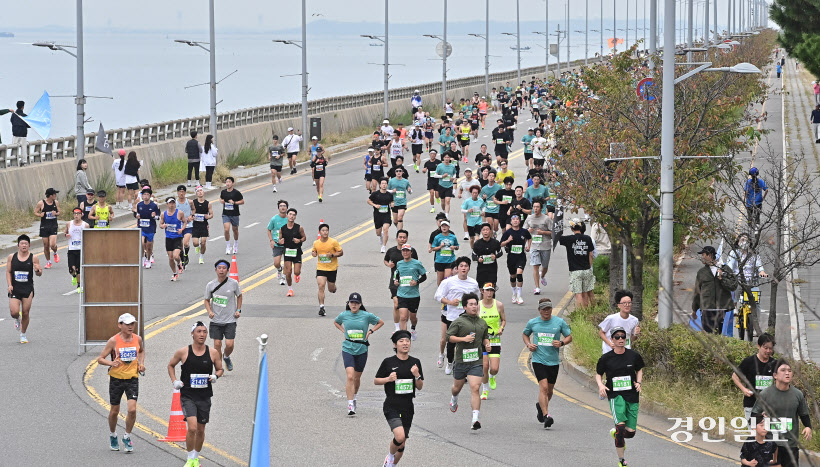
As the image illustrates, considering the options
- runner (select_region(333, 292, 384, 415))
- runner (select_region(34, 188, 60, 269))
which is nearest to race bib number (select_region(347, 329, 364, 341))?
runner (select_region(333, 292, 384, 415))

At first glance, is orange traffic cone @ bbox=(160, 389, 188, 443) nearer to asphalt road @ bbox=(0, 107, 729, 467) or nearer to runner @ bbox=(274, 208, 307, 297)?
asphalt road @ bbox=(0, 107, 729, 467)

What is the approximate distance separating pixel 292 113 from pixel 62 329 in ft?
112

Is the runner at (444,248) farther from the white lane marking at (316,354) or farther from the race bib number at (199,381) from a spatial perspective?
the race bib number at (199,381)

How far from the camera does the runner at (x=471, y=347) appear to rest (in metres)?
14.9

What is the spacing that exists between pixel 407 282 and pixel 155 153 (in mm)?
22916

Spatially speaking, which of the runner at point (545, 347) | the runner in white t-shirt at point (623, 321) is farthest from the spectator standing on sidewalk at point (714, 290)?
the runner at point (545, 347)

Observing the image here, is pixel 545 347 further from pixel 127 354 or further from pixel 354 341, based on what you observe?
pixel 127 354

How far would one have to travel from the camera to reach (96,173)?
120 feet

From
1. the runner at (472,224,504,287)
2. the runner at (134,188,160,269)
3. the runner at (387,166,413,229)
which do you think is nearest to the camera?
the runner at (472,224,504,287)

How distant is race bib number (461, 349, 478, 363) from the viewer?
14.9m

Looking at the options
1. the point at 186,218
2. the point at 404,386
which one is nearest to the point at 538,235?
the point at 186,218

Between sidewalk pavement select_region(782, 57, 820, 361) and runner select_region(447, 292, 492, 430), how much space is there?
3740 millimetres

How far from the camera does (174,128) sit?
4447 centimetres

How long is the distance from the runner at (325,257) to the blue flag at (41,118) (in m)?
15.2
